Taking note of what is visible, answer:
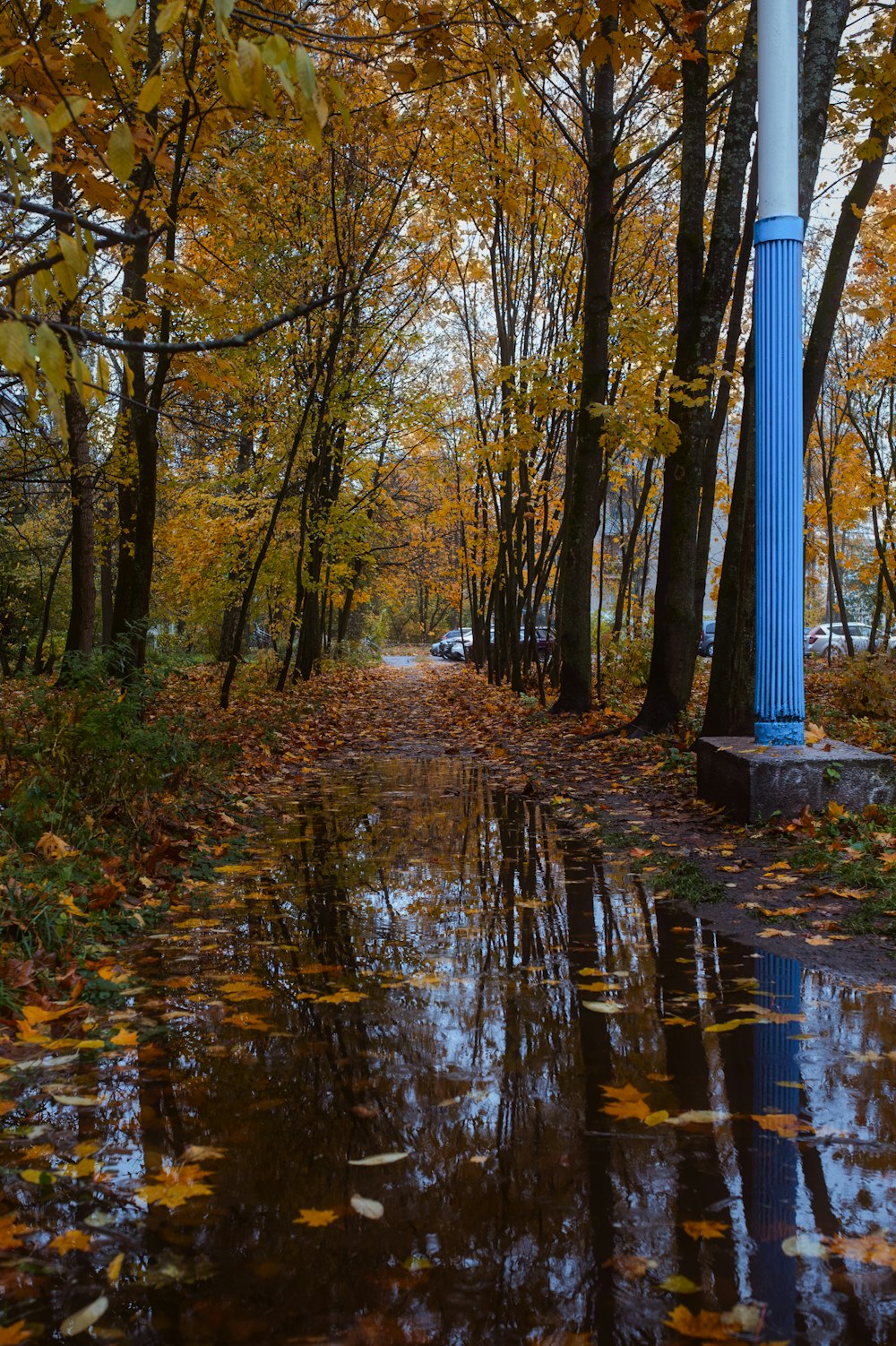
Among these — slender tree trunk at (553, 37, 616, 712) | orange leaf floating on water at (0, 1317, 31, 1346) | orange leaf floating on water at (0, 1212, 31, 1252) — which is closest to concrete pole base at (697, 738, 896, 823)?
orange leaf floating on water at (0, 1212, 31, 1252)

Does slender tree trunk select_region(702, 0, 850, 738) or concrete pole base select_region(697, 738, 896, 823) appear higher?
slender tree trunk select_region(702, 0, 850, 738)

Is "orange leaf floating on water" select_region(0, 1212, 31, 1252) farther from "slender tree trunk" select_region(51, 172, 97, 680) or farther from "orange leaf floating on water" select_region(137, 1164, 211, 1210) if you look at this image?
"slender tree trunk" select_region(51, 172, 97, 680)

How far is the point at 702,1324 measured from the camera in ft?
→ 5.82

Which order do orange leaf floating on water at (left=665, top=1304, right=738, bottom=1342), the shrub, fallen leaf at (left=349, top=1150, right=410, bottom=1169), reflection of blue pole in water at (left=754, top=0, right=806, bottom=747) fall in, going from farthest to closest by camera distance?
the shrub → reflection of blue pole in water at (left=754, top=0, right=806, bottom=747) → fallen leaf at (left=349, top=1150, right=410, bottom=1169) → orange leaf floating on water at (left=665, top=1304, right=738, bottom=1342)

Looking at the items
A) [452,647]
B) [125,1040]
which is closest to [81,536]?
[125,1040]

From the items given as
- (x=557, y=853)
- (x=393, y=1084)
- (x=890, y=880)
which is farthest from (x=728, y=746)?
(x=393, y=1084)

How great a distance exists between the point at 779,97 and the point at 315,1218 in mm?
6835

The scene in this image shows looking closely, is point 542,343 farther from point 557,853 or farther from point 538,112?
point 557,853

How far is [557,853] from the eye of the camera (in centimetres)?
608

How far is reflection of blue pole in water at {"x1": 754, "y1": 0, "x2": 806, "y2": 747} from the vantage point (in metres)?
6.34

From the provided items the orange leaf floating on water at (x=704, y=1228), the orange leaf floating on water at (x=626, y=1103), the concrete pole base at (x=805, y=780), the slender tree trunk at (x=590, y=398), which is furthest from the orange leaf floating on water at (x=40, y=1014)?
the slender tree trunk at (x=590, y=398)

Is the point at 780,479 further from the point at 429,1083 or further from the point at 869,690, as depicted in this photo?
the point at 869,690

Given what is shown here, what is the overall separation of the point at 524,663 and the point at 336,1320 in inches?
789

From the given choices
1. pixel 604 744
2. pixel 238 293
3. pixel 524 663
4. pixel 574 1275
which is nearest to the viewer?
pixel 574 1275
